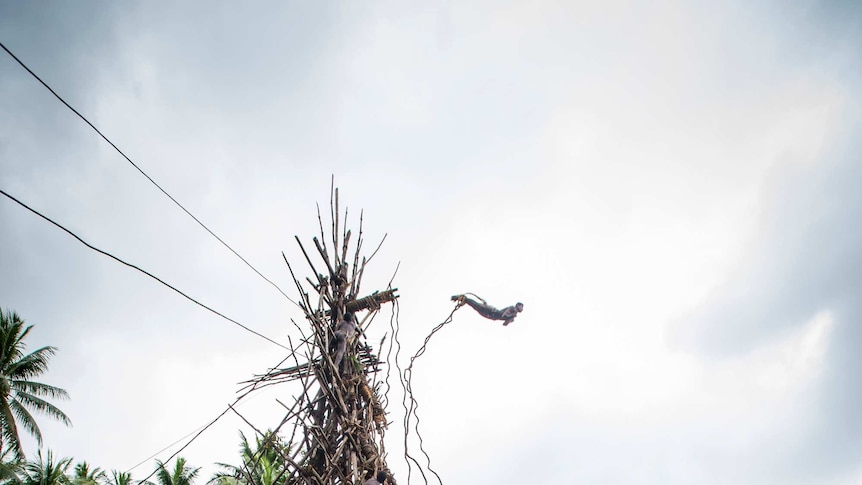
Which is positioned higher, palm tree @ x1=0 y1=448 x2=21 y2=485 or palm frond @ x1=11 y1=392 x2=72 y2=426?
palm frond @ x1=11 y1=392 x2=72 y2=426

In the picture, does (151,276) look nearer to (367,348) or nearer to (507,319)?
(367,348)

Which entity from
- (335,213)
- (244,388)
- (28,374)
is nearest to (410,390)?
(244,388)

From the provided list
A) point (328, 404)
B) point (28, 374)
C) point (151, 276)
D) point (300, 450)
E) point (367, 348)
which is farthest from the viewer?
point (28, 374)

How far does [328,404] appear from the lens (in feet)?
14.0

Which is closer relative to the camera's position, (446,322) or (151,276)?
(151,276)

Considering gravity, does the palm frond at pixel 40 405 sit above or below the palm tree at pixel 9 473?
above

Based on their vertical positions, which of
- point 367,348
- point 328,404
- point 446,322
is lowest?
point 328,404

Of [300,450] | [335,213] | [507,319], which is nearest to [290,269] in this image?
[335,213]

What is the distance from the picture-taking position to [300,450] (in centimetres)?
394

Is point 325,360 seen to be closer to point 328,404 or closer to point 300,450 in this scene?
point 328,404

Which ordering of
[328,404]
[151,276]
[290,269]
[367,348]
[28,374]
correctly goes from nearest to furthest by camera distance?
[151,276]
[328,404]
[290,269]
[367,348]
[28,374]

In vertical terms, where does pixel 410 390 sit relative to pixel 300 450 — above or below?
above

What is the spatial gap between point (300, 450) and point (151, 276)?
1914 millimetres

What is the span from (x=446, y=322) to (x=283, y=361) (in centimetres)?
185
